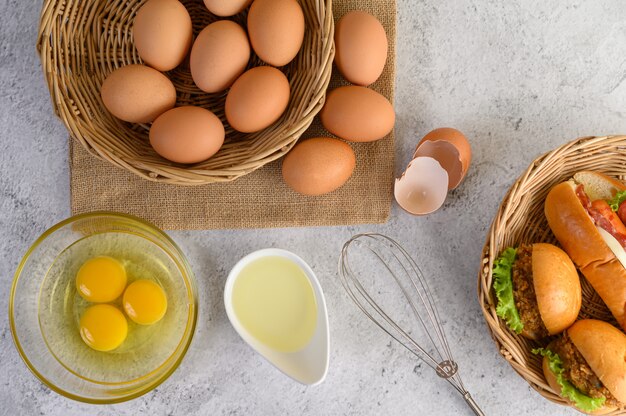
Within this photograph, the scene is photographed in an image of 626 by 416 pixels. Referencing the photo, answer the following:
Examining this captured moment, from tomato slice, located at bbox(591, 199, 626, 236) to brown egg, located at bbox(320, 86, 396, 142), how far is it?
36cm

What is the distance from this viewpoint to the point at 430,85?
1052 mm

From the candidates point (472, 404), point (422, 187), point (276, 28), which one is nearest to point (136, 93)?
point (276, 28)

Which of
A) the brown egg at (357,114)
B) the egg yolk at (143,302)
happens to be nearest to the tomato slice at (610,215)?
the brown egg at (357,114)

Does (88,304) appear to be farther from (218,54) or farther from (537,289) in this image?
(537,289)

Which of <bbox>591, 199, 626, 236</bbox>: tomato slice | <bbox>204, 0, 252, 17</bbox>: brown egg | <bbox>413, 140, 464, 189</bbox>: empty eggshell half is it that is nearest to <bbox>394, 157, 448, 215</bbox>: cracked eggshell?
<bbox>413, 140, 464, 189</bbox>: empty eggshell half

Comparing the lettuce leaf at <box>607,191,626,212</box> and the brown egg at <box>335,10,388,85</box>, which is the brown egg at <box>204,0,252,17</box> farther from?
the lettuce leaf at <box>607,191,626,212</box>

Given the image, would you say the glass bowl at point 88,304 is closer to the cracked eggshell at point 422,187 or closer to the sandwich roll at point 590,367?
the cracked eggshell at point 422,187

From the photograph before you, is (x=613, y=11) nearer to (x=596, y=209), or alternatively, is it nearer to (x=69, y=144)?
(x=596, y=209)

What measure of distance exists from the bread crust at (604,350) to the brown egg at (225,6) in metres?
0.73

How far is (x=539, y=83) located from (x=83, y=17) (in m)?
0.79

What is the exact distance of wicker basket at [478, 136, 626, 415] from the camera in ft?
3.05

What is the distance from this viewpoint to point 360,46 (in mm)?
914

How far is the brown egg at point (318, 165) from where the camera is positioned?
3.06ft

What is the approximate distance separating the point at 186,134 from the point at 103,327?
13.9 inches
